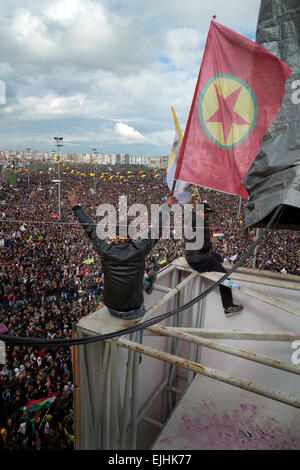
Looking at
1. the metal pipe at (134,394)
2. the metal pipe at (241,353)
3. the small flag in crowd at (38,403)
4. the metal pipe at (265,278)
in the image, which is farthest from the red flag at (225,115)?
the small flag in crowd at (38,403)

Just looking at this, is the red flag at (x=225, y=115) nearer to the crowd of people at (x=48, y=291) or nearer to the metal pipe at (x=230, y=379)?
the crowd of people at (x=48, y=291)

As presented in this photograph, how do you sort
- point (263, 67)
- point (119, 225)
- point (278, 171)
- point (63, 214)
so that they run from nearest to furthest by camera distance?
point (278, 171) → point (119, 225) → point (263, 67) → point (63, 214)

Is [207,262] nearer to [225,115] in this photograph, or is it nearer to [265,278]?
[265,278]

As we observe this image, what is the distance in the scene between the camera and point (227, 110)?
349 cm

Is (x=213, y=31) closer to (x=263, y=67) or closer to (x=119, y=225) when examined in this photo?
(x=263, y=67)

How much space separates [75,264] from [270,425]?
43.1ft

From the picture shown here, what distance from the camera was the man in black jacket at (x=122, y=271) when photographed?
2635 mm

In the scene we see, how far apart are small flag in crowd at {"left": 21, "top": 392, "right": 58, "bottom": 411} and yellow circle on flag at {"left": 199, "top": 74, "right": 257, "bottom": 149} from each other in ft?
18.9

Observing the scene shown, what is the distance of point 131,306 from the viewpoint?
269 centimetres

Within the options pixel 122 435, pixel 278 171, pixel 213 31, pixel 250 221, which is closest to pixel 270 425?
pixel 122 435

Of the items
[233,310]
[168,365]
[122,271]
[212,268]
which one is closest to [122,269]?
[122,271]

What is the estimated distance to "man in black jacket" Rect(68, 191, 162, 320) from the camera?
104 inches

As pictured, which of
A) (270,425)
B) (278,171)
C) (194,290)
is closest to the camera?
(278,171)

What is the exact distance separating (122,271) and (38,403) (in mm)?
4849
